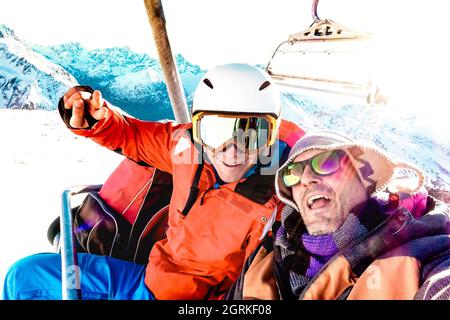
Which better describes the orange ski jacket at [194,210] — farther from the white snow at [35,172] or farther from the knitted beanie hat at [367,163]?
the white snow at [35,172]

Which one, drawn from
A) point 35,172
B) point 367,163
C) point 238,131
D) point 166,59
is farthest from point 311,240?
point 35,172

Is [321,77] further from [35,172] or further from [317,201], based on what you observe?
[35,172]

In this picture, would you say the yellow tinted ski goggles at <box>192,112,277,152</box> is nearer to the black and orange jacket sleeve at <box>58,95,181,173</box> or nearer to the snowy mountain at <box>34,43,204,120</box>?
the black and orange jacket sleeve at <box>58,95,181,173</box>

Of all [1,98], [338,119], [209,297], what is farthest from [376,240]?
[338,119]

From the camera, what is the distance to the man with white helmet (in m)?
1.58

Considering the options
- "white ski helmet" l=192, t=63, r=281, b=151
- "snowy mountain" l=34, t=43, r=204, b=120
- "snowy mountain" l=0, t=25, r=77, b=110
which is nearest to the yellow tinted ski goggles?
"white ski helmet" l=192, t=63, r=281, b=151

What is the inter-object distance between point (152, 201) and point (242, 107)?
88 centimetres

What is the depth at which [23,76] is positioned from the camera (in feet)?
220

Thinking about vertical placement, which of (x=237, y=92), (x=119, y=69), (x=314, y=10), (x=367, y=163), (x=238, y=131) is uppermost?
(x=314, y=10)

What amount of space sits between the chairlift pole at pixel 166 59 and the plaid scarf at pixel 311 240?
126 cm

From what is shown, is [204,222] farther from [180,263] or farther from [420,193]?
[420,193]

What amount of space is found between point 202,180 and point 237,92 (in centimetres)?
48

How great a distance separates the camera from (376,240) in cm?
112

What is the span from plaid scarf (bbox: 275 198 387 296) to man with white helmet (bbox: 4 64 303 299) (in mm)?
185
